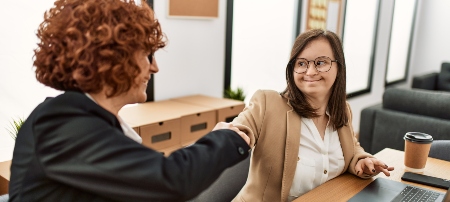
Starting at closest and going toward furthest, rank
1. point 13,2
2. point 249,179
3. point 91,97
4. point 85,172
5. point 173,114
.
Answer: point 85,172, point 91,97, point 249,179, point 13,2, point 173,114

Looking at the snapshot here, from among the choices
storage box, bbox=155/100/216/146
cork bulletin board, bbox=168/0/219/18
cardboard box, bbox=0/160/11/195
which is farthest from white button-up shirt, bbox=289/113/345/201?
cork bulletin board, bbox=168/0/219/18

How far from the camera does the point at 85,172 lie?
778 millimetres

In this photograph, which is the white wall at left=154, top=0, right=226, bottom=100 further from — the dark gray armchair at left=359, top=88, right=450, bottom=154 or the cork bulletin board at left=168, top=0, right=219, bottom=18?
the dark gray armchair at left=359, top=88, right=450, bottom=154

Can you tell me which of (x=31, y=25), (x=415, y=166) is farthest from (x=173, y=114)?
(x=415, y=166)

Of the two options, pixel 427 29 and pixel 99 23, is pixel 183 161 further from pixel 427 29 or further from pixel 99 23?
pixel 427 29

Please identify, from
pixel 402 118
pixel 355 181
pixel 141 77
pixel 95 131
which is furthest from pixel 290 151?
pixel 402 118

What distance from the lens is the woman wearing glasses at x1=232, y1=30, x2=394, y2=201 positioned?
1.57m

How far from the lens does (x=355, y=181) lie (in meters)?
1.54

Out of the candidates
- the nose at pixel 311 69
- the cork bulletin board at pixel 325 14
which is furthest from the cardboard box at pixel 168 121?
the cork bulletin board at pixel 325 14

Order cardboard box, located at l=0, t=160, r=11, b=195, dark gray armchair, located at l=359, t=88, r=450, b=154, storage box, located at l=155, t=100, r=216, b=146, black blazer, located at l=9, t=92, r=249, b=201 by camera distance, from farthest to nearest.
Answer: dark gray armchair, located at l=359, t=88, r=450, b=154
storage box, located at l=155, t=100, r=216, b=146
cardboard box, located at l=0, t=160, r=11, b=195
black blazer, located at l=9, t=92, r=249, b=201

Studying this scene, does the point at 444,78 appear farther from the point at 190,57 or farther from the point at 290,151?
the point at 290,151

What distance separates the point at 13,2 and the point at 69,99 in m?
1.66

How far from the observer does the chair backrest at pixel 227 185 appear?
147cm

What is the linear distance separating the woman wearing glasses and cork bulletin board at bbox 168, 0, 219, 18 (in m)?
1.39
